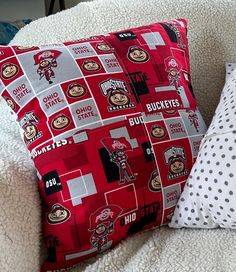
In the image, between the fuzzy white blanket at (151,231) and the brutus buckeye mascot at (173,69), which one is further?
the brutus buckeye mascot at (173,69)

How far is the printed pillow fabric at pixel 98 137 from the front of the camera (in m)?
0.90

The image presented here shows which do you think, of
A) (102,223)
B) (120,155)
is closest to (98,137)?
(120,155)

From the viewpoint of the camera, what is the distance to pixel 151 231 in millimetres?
1001

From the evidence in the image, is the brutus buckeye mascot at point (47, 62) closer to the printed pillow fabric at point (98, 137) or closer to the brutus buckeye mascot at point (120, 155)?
the printed pillow fabric at point (98, 137)

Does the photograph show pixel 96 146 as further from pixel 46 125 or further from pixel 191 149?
pixel 191 149

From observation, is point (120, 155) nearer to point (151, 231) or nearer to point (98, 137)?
point (98, 137)

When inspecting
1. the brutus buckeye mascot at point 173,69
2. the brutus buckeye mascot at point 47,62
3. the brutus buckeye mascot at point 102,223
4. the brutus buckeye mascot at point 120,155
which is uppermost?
the brutus buckeye mascot at point 47,62

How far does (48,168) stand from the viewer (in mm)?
907

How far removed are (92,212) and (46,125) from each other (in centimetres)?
18

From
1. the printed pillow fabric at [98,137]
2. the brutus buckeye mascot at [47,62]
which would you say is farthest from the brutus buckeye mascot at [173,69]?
the brutus buckeye mascot at [47,62]

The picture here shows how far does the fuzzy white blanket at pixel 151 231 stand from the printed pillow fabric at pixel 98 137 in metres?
0.03

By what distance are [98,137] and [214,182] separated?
0.22 metres

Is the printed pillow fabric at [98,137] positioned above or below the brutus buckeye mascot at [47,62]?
below

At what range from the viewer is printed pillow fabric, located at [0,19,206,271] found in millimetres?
904
